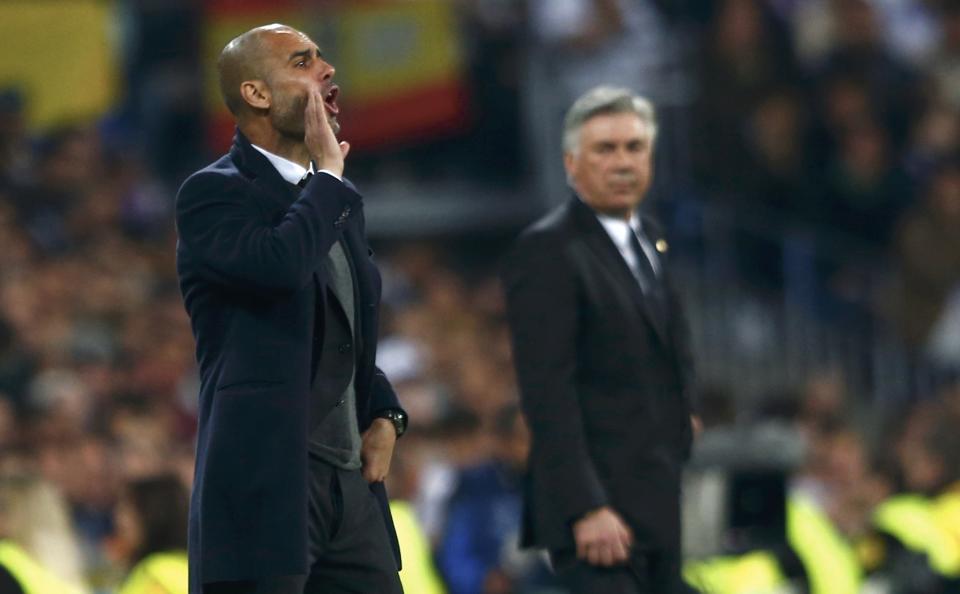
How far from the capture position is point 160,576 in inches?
216

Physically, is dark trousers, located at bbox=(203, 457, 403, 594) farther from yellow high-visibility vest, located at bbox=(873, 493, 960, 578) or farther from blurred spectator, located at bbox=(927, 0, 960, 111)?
blurred spectator, located at bbox=(927, 0, 960, 111)

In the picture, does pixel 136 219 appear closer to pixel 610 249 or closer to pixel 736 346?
pixel 736 346

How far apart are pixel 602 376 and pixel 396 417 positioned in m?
1.10

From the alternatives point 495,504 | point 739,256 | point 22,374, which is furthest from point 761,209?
point 22,374

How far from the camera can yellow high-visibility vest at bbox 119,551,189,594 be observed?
545cm

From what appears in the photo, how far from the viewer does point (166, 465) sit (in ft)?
25.8

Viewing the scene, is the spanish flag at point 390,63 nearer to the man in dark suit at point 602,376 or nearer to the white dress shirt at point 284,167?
the man in dark suit at point 602,376

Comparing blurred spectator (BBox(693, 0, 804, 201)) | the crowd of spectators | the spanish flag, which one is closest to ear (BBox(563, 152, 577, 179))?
the crowd of spectators

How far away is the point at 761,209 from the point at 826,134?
2.03 ft

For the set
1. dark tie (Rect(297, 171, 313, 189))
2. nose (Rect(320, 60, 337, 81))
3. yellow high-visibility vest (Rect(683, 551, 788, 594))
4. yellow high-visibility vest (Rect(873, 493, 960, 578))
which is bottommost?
yellow high-visibility vest (Rect(873, 493, 960, 578))

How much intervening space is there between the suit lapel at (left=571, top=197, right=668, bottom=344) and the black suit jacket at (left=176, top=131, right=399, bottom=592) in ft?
4.74

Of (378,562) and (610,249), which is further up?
(610,249)

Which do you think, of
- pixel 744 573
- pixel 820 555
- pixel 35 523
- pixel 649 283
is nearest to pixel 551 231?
pixel 649 283

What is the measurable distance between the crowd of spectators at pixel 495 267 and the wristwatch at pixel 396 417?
10.8 ft
